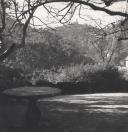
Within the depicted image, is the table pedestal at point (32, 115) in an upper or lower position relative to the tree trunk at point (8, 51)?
lower

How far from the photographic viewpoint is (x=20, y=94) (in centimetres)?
1146

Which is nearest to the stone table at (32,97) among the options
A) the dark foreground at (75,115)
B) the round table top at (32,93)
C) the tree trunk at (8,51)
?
the round table top at (32,93)

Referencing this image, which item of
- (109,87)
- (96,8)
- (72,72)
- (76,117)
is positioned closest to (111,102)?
(76,117)

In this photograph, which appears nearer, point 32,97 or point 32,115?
point 32,97

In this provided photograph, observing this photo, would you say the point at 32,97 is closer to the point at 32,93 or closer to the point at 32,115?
the point at 32,93

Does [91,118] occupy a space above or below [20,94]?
below

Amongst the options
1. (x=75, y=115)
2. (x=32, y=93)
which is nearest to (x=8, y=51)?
(x=32, y=93)

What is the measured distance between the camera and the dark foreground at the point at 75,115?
1151 centimetres

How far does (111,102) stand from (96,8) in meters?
4.89

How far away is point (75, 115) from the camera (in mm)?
14016

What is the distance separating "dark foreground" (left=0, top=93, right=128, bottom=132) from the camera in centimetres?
1151

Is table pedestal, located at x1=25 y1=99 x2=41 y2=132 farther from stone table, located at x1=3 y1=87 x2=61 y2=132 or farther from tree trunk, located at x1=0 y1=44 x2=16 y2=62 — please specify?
tree trunk, located at x1=0 y1=44 x2=16 y2=62

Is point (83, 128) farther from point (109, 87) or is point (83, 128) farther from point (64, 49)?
point (64, 49)

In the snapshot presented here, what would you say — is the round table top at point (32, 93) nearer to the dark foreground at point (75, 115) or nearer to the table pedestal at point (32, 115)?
the table pedestal at point (32, 115)
